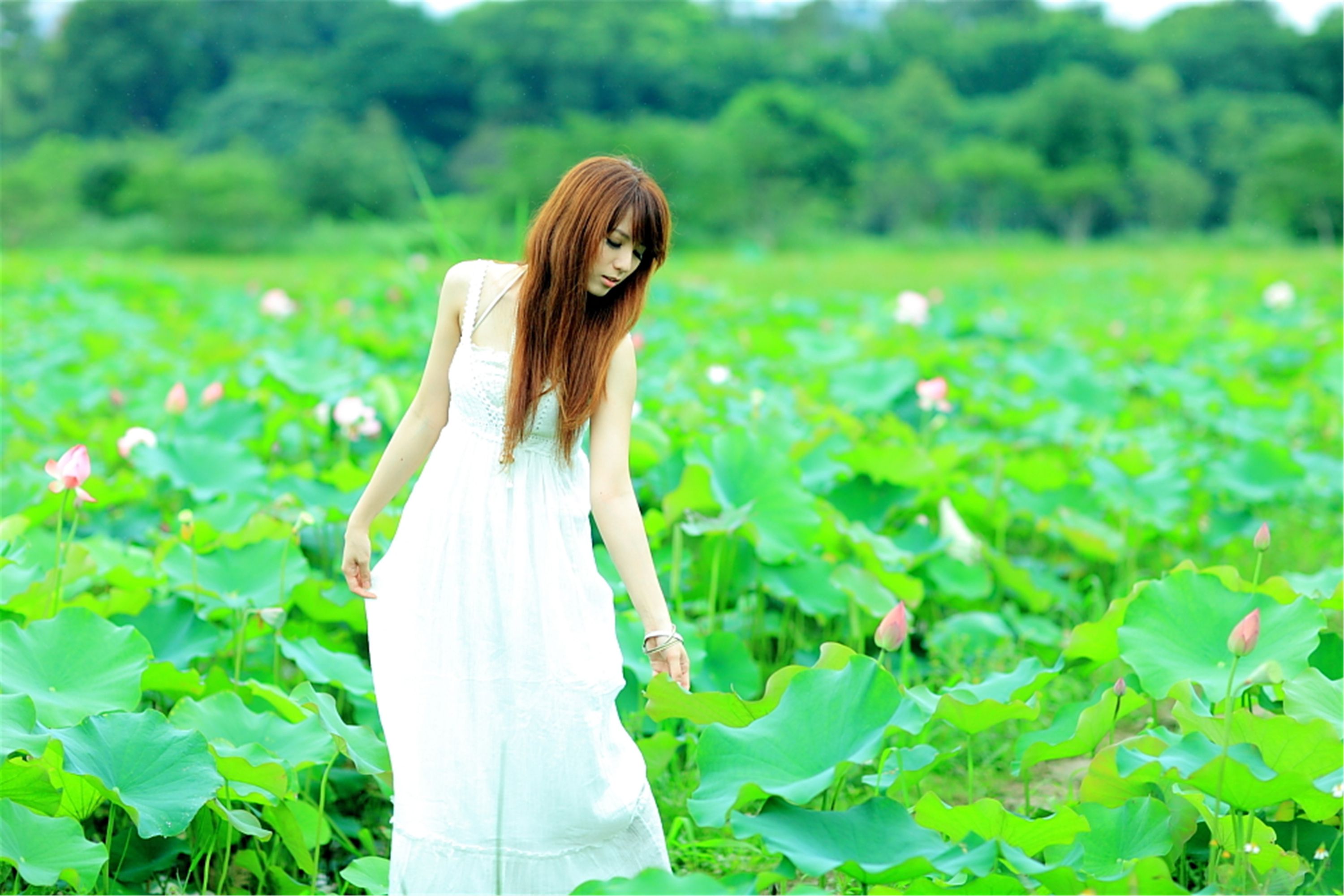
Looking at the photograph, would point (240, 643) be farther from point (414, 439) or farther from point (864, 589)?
point (864, 589)

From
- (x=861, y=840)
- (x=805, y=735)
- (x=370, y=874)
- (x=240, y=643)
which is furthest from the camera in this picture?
(x=240, y=643)

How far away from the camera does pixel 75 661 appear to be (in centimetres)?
169

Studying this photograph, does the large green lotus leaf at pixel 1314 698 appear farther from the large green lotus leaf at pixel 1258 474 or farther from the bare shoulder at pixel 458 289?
the large green lotus leaf at pixel 1258 474

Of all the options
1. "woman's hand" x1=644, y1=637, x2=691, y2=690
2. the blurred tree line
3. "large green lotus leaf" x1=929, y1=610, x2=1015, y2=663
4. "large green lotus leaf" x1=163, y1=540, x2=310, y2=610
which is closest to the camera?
"woman's hand" x1=644, y1=637, x2=691, y2=690

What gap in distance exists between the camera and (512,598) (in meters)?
1.54

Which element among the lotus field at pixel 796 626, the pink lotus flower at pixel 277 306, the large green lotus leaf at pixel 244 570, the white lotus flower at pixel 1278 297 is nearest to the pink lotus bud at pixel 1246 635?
the lotus field at pixel 796 626

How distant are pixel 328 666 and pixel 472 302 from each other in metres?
0.71

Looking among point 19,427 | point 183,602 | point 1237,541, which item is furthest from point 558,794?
point 19,427

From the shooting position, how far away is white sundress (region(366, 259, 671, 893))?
153cm

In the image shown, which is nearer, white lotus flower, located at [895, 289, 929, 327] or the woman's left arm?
the woman's left arm

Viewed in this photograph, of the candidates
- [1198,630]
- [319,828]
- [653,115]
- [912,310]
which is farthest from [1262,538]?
[653,115]

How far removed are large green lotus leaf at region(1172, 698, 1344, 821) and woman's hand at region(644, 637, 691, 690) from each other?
2.11 feet

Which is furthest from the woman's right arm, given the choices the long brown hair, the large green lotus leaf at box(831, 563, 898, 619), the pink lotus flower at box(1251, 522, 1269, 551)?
the pink lotus flower at box(1251, 522, 1269, 551)

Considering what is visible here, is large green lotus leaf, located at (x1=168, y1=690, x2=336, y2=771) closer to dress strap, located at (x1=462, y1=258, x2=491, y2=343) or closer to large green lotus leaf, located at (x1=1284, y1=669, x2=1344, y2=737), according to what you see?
dress strap, located at (x1=462, y1=258, x2=491, y2=343)
